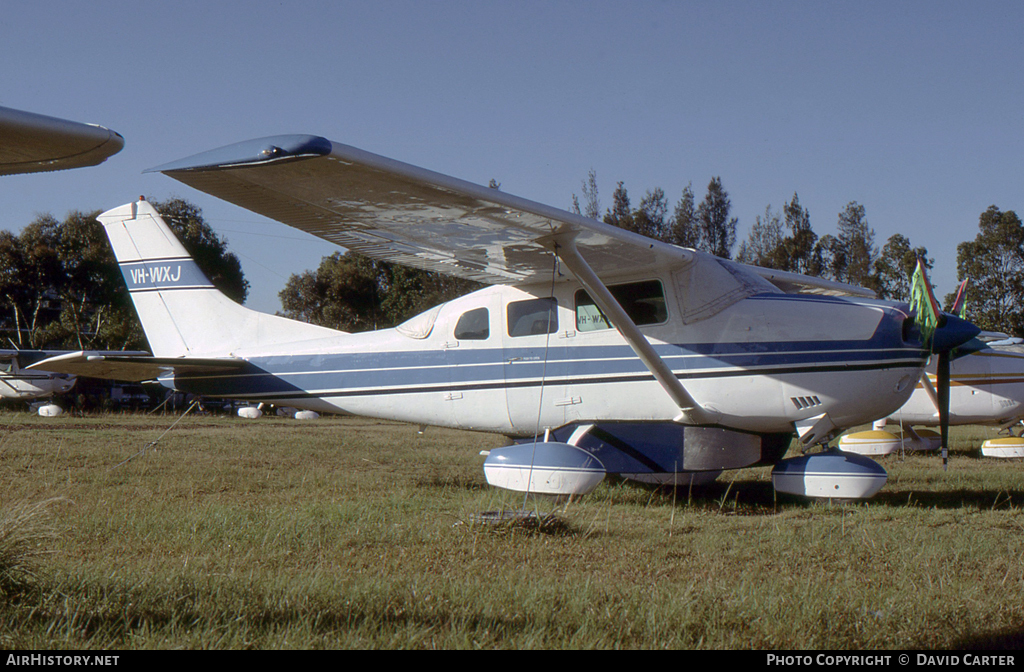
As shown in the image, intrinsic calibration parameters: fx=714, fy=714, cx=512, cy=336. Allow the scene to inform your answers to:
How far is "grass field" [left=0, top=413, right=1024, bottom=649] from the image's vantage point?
8.64ft

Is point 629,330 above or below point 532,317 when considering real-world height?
below

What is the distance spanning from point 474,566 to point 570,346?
137 inches

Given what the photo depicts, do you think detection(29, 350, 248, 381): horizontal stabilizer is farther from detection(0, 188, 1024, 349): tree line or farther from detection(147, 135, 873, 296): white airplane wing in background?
detection(0, 188, 1024, 349): tree line

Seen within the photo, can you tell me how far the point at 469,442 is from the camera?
14305 mm

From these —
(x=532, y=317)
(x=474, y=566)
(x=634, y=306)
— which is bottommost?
(x=474, y=566)

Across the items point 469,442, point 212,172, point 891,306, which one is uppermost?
point 212,172

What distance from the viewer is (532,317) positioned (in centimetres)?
724

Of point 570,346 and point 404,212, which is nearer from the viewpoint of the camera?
point 404,212

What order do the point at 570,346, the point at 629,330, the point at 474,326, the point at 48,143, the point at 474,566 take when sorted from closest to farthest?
the point at 48,143 → the point at 474,566 → the point at 629,330 → the point at 570,346 → the point at 474,326

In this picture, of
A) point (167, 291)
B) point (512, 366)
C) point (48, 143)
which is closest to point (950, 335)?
point (512, 366)

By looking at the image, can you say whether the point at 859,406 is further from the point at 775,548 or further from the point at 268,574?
the point at 268,574

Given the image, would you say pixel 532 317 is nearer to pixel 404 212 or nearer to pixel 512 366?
pixel 512 366
